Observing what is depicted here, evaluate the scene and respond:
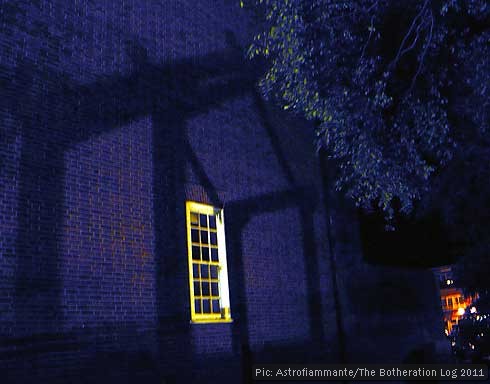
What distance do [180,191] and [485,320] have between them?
36.6 ft

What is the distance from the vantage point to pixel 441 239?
1658 cm

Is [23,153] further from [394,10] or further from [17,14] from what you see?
[394,10]

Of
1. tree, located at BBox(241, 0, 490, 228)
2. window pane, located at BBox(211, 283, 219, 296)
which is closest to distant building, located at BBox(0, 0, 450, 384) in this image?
window pane, located at BBox(211, 283, 219, 296)

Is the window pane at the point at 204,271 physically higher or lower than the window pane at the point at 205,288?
higher

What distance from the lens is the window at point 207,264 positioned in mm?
10312

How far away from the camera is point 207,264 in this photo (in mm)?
10719

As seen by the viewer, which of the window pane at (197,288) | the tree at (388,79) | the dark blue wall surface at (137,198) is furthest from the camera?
the window pane at (197,288)

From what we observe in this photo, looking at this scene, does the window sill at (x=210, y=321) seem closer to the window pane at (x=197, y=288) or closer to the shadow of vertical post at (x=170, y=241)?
the shadow of vertical post at (x=170, y=241)

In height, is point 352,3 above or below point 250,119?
above

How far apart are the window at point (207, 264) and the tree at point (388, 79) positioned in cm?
278

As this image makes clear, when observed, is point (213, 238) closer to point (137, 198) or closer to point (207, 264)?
point (207, 264)

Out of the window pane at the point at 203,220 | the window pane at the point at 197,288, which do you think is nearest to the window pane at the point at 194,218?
the window pane at the point at 203,220

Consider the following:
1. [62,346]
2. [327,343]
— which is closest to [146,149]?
[62,346]

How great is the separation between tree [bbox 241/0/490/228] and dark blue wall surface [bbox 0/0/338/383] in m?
2.14
